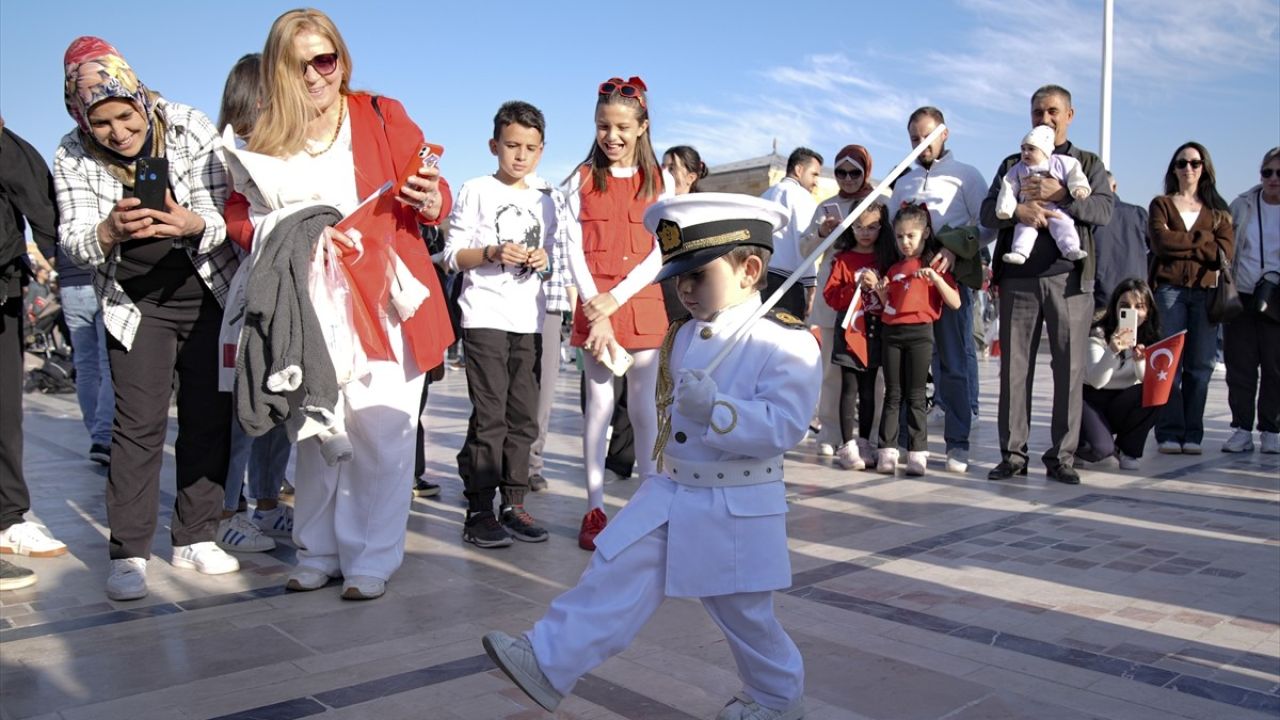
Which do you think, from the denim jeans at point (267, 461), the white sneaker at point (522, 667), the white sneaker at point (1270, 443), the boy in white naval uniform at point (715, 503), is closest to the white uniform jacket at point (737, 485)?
the boy in white naval uniform at point (715, 503)

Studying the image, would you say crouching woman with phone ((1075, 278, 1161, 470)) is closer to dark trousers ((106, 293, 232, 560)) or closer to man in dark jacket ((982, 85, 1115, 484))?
man in dark jacket ((982, 85, 1115, 484))

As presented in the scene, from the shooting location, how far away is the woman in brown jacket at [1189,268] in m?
7.86

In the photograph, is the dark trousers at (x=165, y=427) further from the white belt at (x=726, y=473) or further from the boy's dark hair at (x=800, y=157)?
the boy's dark hair at (x=800, y=157)

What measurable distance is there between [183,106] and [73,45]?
468 mm

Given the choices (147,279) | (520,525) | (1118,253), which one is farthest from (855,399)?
(147,279)

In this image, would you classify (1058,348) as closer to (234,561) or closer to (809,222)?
(809,222)

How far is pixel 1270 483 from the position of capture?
6.54 metres

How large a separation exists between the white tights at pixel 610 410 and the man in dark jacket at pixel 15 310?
2373 millimetres

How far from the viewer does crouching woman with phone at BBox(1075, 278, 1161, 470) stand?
7.19m

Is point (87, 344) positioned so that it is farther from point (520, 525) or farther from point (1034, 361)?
point (1034, 361)

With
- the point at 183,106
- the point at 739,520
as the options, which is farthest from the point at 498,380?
the point at 739,520

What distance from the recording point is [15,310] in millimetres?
4629

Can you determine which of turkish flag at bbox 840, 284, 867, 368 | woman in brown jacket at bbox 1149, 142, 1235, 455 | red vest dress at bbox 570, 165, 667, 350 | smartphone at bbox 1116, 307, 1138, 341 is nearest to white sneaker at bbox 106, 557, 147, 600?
red vest dress at bbox 570, 165, 667, 350

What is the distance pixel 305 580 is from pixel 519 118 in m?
2.39
